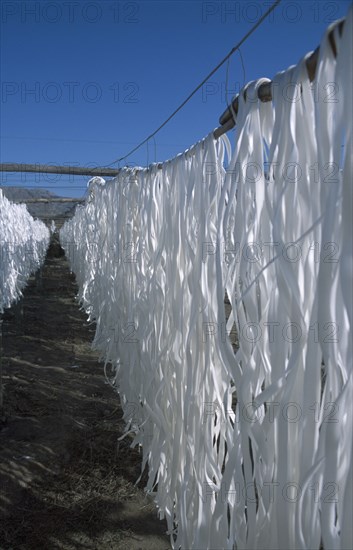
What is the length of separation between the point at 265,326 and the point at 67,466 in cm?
202

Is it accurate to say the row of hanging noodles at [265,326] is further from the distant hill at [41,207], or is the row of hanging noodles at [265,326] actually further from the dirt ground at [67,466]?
the distant hill at [41,207]

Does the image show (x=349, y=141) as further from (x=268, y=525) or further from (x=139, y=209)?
(x=139, y=209)

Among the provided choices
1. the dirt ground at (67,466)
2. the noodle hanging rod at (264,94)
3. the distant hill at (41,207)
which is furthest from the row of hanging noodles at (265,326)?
the distant hill at (41,207)

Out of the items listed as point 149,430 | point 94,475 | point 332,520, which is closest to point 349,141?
point 332,520

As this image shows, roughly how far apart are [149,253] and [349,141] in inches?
64.1

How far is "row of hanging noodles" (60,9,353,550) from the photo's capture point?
939 millimetres

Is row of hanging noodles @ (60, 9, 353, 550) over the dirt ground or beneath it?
over

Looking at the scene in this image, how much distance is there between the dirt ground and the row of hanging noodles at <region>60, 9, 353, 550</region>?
0.36 metres

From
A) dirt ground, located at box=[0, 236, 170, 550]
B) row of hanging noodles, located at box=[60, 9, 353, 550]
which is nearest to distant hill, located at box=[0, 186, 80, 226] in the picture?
dirt ground, located at box=[0, 236, 170, 550]

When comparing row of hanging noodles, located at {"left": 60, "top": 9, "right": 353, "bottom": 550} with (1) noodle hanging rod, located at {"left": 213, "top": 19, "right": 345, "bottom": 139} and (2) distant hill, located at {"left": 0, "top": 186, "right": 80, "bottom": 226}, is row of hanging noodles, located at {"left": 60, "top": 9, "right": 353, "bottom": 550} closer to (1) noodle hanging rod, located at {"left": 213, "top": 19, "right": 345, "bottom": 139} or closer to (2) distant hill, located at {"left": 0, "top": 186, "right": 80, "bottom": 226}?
(1) noodle hanging rod, located at {"left": 213, "top": 19, "right": 345, "bottom": 139}

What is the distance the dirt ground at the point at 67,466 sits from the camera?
7.35 feet

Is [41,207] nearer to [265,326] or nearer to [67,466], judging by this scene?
[67,466]

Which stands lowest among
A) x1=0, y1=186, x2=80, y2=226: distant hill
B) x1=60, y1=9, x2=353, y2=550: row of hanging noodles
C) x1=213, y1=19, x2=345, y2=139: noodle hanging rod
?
x1=60, y1=9, x2=353, y2=550: row of hanging noodles

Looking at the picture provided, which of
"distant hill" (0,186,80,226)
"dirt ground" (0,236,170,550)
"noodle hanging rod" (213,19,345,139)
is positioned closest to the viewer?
"noodle hanging rod" (213,19,345,139)
